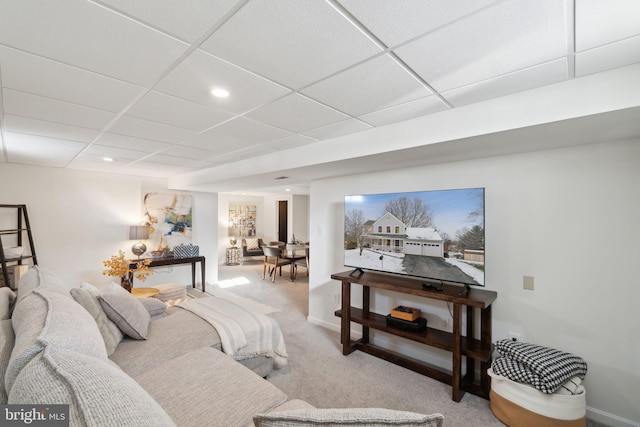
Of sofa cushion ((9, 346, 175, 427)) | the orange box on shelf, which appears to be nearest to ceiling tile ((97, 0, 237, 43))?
sofa cushion ((9, 346, 175, 427))

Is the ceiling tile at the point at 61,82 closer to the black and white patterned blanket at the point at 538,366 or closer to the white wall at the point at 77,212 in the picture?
the black and white patterned blanket at the point at 538,366

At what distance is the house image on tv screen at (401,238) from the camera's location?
264cm

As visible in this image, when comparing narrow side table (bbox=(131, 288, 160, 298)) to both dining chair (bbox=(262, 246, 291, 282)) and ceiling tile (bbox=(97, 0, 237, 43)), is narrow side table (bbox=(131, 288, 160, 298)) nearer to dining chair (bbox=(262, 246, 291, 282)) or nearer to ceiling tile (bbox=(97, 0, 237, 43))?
dining chair (bbox=(262, 246, 291, 282))

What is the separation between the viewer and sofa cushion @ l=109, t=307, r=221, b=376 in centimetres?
188

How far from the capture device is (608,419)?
81.0 inches

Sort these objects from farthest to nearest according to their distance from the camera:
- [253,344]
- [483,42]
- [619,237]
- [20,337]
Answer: [253,344]
[619,237]
[483,42]
[20,337]

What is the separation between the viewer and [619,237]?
6.70 feet

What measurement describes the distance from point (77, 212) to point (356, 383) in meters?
4.85

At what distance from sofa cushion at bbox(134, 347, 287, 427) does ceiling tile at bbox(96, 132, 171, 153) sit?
Answer: 2113 mm

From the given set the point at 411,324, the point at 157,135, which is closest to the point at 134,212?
the point at 157,135

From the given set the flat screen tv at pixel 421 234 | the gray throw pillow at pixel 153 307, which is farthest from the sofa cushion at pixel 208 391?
the flat screen tv at pixel 421 234

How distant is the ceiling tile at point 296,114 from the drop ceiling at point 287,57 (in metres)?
0.01

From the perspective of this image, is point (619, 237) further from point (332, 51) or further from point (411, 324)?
point (332, 51)

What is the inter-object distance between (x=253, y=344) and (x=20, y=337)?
1.57 metres
